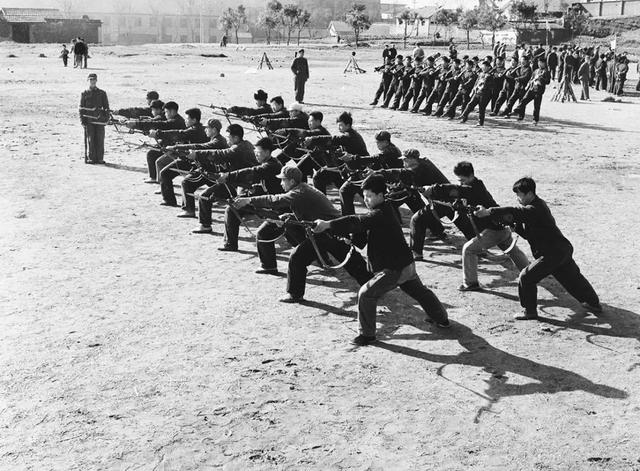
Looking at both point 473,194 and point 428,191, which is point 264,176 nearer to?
point 428,191

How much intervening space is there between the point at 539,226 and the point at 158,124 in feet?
28.6

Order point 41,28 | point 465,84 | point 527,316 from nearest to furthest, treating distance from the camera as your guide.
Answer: point 527,316
point 465,84
point 41,28

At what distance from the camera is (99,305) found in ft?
30.1

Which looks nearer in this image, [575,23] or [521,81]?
[521,81]

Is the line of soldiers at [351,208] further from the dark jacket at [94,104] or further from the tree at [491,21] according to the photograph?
the tree at [491,21]

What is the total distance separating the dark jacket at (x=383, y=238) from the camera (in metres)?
8.08

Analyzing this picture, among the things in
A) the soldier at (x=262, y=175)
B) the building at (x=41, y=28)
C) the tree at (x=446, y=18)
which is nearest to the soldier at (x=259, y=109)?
the soldier at (x=262, y=175)

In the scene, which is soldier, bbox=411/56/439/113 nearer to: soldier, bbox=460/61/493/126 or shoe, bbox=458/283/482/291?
soldier, bbox=460/61/493/126

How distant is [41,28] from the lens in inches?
2881

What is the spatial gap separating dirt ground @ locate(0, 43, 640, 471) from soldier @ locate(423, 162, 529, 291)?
353 mm

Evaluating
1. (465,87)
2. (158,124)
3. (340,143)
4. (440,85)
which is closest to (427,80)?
(440,85)

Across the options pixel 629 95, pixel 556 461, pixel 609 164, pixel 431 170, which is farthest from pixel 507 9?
pixel 556 461

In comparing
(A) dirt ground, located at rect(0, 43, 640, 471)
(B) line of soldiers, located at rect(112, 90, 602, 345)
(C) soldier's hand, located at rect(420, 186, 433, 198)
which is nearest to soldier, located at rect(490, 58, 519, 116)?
(A) dirt ground, located at rect(0, 43, 640, 471)

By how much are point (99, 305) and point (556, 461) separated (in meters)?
5.55
